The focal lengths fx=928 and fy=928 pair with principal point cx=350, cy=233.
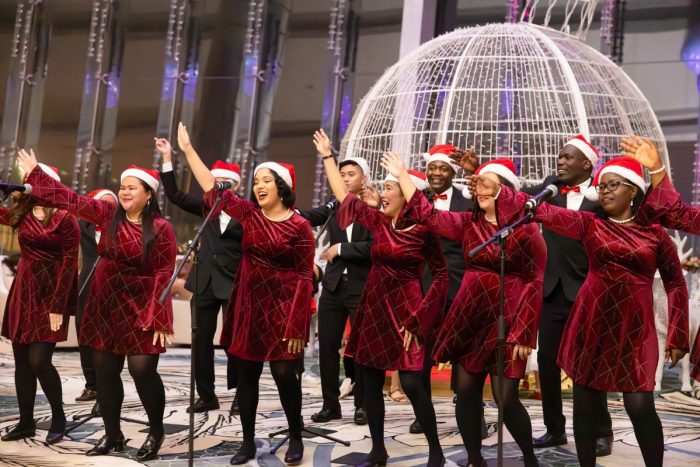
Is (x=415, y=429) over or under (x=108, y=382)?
under

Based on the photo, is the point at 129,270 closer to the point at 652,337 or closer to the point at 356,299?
the point at 356,299

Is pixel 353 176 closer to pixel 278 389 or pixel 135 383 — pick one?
pixel 278 389

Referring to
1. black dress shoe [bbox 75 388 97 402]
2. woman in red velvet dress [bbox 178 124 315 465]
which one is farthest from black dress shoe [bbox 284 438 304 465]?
black dress shoe [bbox 75 388 97 402]

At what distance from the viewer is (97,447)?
4215 millimetres

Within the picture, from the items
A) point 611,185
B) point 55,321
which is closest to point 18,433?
point 55,321

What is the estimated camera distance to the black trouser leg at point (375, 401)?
4023 millimetres

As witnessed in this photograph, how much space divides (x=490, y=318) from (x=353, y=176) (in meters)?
1.43

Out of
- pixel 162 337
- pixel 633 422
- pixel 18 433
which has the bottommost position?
pixel 18 433

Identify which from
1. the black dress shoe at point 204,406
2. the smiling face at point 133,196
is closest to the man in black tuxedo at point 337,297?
the black dress shoe at point 204,406

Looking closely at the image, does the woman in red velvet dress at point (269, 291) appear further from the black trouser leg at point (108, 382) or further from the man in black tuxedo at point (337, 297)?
the man in black tuxedo at point (337, 297)

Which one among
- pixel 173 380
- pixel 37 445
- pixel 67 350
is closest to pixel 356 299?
pixel 37 445

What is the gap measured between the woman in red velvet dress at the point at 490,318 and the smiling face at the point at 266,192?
0.74 metres

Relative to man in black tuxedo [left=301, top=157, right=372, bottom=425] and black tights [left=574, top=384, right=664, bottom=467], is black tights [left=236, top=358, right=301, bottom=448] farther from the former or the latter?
black tights [left=574, top=384, right=664, bottom=467]

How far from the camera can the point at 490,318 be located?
369 centimetres
